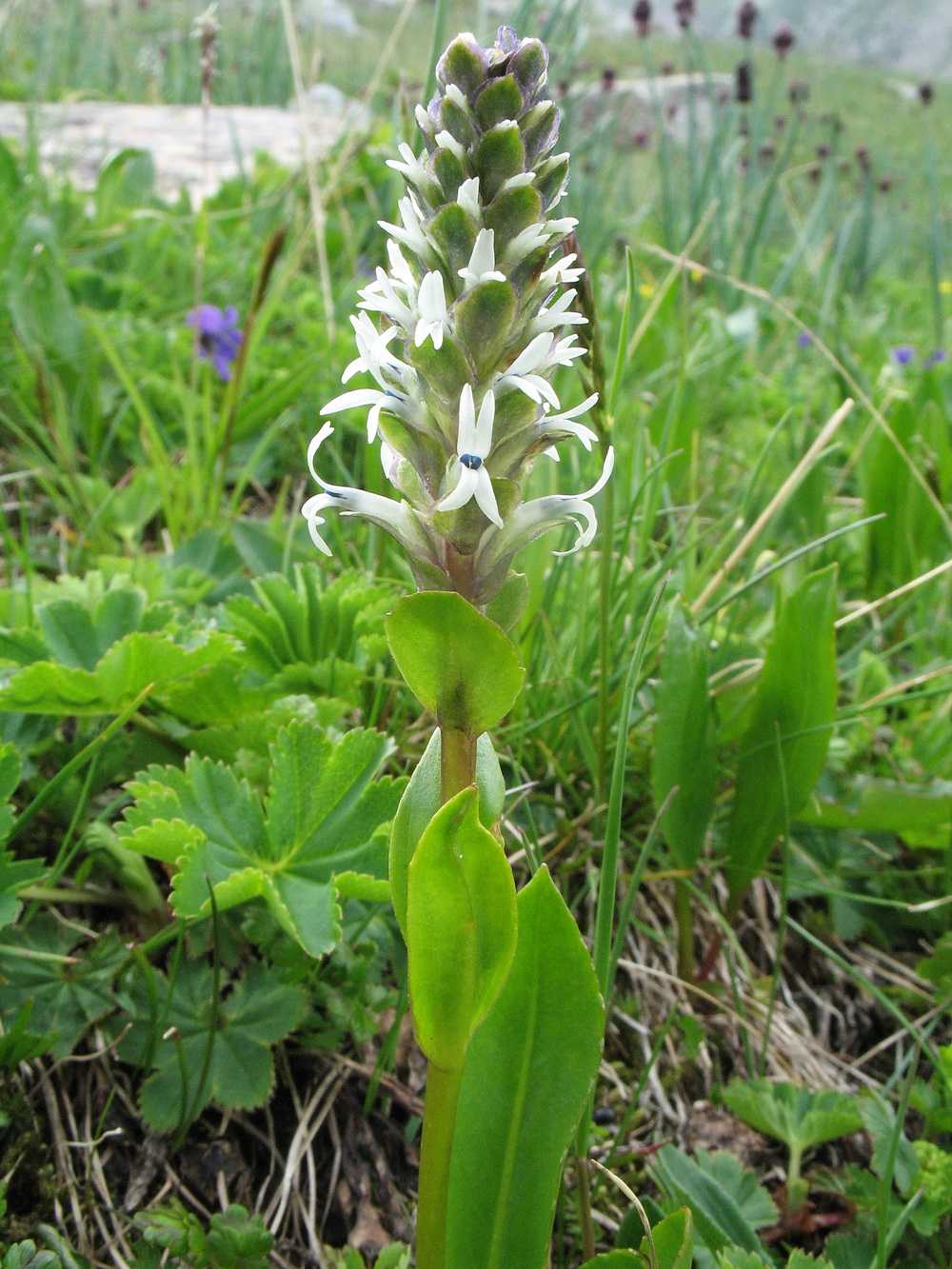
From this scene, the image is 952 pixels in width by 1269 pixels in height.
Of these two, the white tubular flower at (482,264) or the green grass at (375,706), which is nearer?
the white tubular flower at (482,264)

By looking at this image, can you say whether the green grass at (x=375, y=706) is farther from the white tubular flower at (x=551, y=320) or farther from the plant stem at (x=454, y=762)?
the white tubular flower at (x=551, y=320)

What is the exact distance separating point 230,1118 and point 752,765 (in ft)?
3.45

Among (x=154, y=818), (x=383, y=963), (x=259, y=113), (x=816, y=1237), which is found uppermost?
(x=259, y=113)

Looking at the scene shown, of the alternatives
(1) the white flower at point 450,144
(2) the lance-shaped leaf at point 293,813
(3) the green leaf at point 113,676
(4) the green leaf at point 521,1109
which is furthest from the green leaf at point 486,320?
(3) the green leaf at point 113,676

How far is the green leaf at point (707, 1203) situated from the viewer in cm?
125

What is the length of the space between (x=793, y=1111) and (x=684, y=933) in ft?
1.17

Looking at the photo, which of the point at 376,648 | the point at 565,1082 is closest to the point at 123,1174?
the point at 565,1082

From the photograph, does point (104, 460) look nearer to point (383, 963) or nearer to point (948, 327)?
point (383, 963)

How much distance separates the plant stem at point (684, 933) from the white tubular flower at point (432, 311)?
122cm

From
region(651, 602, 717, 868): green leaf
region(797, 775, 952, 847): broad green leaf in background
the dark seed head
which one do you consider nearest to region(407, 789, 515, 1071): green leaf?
region(651, 602, 717, 868): green leaf

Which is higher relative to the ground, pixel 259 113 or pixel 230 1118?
pixel 259 113

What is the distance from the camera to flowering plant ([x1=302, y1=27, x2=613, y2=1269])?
857 millimetres

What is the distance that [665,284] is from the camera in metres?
2.71

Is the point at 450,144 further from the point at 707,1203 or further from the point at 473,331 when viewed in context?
the point at 707,1203
